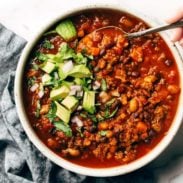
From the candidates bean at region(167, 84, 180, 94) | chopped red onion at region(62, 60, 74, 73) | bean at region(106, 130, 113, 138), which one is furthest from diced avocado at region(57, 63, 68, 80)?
bean at region(167, 84, 180, 94)

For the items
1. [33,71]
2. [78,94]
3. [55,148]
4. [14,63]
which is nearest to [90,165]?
[55,148]

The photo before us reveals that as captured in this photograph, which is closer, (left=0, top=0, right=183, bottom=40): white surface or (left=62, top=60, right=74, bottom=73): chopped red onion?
(left=62, top=60, right=74, bottom=73): chopped red onion

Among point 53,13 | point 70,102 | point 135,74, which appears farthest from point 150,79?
point 53,13

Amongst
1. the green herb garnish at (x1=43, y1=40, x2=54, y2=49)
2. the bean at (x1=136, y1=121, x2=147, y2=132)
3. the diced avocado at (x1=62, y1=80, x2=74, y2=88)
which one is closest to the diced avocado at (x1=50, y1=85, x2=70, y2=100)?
the diced avocado at (x1=62, y1=80, x2=74, y2=88)

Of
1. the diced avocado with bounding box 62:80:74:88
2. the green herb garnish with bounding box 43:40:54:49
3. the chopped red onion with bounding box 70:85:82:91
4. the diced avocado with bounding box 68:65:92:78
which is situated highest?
the green herb garnish with bounding box 43:40:54:49

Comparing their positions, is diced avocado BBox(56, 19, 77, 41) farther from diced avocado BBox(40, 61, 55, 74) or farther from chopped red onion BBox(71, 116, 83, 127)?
chopped red onion BBox(71, 116, 83, 127)

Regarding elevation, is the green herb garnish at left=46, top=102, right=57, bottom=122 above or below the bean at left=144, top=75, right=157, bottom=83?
below
